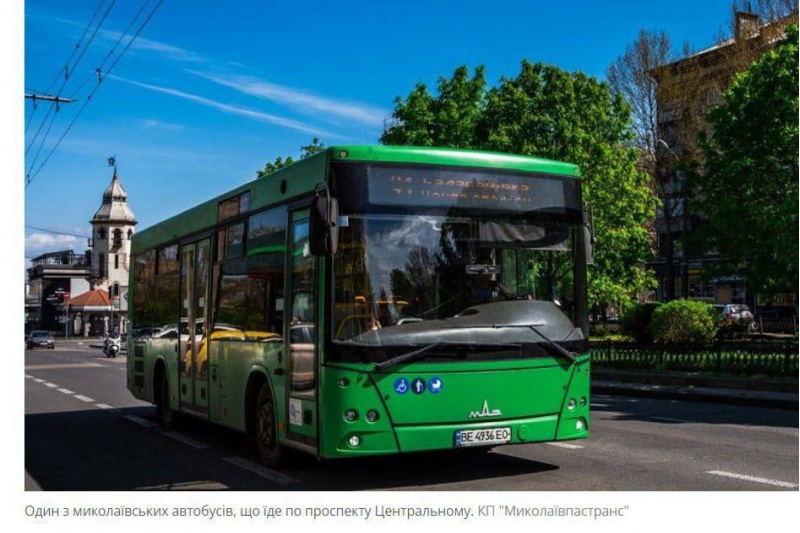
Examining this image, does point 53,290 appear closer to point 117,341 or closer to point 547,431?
point 117,341

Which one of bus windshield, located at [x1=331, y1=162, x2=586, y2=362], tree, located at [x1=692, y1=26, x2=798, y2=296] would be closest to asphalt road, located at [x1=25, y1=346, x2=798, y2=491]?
bus windshield, located at [x1=331, y1=162, x2=586, y2=362]

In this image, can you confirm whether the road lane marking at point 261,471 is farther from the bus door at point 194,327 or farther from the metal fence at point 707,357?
the metal fence at point 707,357

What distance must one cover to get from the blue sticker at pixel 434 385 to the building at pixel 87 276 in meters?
109

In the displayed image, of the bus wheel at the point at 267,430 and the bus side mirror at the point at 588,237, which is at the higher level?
the bus side mirror at the point at 588,237

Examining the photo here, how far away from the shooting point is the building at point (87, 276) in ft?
383

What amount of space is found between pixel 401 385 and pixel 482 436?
882 millimetres

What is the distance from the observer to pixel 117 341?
5641 centimetres

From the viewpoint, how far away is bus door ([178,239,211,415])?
12.2 metres

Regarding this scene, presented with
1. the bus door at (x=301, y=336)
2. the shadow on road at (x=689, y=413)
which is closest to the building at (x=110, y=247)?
the shadow on road at (x=689, y=413)

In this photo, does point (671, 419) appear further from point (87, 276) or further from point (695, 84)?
point (87, 276)

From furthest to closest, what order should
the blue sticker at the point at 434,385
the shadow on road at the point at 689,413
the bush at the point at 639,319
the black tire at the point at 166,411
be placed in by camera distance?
the bush at the point at 639,319
the shadow on road at the point at 689,413
the black tire at the point at 166,411
the blue sticker at the point at 434,385

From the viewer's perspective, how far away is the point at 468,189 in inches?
354
